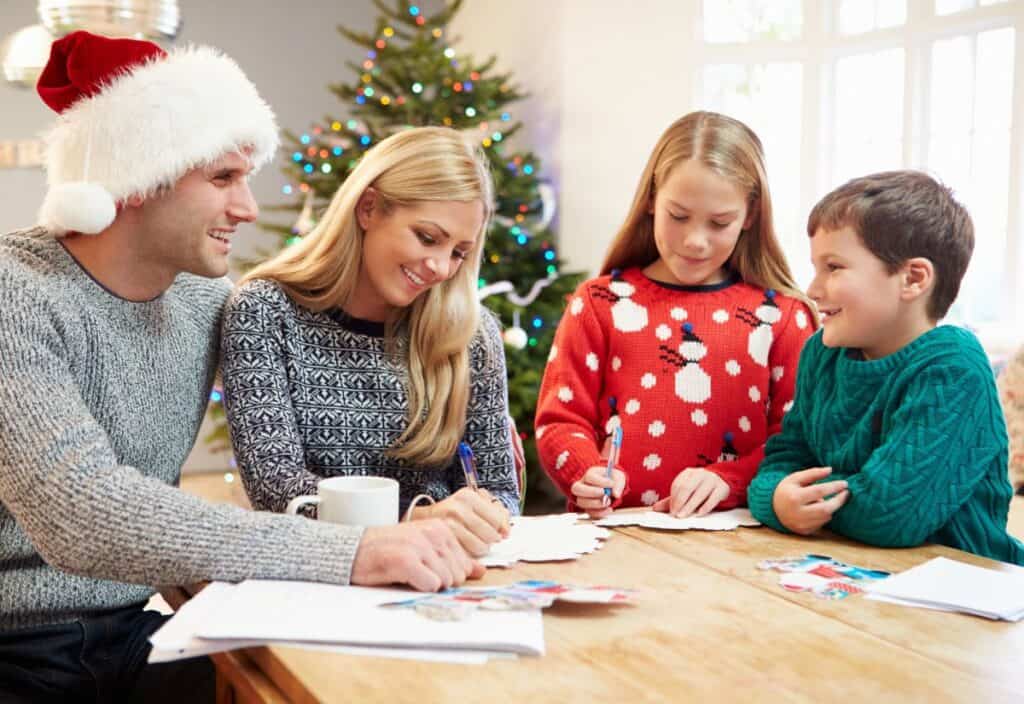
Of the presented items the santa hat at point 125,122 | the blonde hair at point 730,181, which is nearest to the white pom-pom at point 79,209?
the santa hat at point 125,122

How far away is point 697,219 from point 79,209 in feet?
3.50

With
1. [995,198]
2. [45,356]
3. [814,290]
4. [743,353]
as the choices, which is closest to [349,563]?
[45,356]

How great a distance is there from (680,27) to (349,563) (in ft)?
14.0

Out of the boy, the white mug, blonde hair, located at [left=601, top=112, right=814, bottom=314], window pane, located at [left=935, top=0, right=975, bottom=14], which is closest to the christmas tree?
window pane, located at [left=935, top=0, right=975, bottom=14]

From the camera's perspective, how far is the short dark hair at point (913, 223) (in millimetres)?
1593

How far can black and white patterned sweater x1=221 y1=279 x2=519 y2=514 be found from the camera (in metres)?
1.63

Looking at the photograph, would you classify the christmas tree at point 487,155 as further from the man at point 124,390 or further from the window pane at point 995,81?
the man at point 124,390

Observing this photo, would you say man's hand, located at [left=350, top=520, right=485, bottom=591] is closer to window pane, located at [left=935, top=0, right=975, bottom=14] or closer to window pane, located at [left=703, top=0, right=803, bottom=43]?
window pane, located at [left=935, top=0, right=975, bottom=14]

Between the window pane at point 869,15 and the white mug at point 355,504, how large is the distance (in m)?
4.15

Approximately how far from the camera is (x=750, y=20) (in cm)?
517

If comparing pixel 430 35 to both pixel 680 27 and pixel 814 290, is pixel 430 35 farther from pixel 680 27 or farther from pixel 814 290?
pixel 814 290

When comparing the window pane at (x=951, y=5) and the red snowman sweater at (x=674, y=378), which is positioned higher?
the window pane at (x=951, y=5)

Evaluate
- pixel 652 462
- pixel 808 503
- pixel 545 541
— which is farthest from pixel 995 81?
pixel 545 541

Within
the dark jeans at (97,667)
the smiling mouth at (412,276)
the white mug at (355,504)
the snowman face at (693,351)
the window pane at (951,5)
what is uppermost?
the window pane at (951,5)
